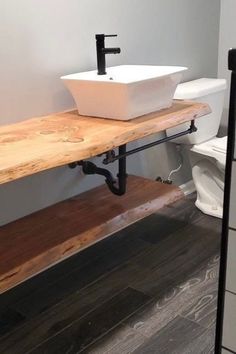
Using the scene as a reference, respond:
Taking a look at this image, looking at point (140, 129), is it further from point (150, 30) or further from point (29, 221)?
point (150, 30)

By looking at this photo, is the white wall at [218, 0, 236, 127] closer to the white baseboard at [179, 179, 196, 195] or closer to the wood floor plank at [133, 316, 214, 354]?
the white baseboard at [179, 179, 196, 195]

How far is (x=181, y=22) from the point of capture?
258 cm

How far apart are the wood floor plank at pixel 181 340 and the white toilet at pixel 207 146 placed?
0.96 metres

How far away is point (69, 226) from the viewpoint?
5.96ft

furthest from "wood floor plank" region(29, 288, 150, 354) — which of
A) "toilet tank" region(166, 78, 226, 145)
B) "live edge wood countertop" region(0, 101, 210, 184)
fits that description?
"toilet tank" region(166, 78, 226, 145)

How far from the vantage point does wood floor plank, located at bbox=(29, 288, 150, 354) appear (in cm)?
162

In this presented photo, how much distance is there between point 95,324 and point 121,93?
93cm

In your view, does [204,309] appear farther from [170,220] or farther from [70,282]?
[170,220]

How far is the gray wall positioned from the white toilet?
0.70ft

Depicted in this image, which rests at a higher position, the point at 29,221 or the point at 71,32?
the point at 71,32

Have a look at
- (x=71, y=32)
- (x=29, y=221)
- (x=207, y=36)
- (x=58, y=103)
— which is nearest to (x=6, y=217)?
(x=29, y=221)

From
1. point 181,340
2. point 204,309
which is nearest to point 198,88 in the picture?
point 204,309

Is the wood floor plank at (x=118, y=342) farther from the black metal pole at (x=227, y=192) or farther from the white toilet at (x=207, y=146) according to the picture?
the white toilet at (x=207, y=146)

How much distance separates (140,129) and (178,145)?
114 centimetres
